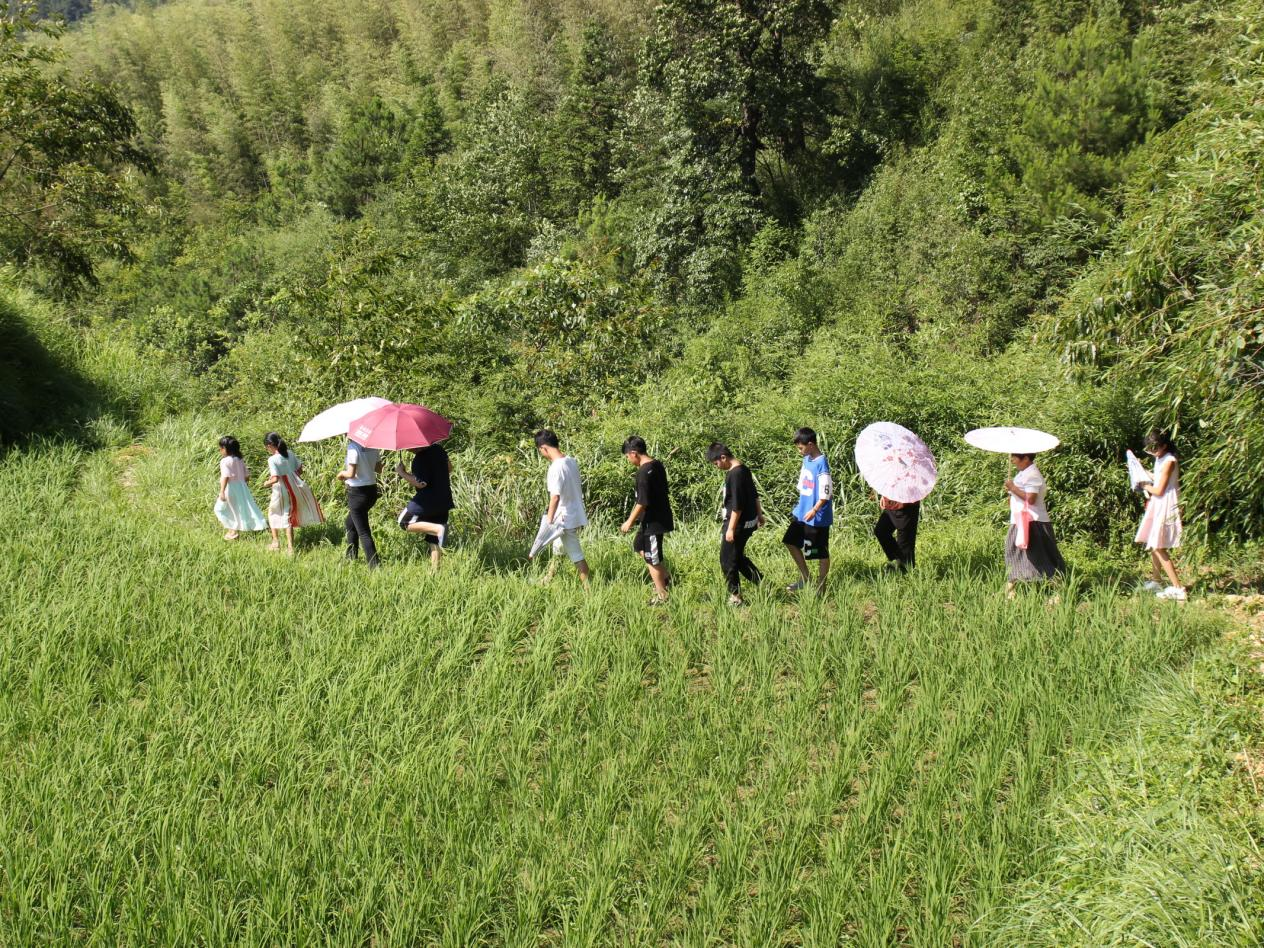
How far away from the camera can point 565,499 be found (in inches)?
259

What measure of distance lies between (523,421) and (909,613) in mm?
6200

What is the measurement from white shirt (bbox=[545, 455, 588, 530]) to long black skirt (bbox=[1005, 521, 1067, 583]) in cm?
318

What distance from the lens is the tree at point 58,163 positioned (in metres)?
12.2

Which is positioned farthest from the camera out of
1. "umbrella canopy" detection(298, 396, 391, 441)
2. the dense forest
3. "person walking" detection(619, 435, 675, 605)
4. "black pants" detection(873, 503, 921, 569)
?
the dense forest

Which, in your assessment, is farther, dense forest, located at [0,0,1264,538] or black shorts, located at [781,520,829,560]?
dense forest, located at [0,0,1264,538]

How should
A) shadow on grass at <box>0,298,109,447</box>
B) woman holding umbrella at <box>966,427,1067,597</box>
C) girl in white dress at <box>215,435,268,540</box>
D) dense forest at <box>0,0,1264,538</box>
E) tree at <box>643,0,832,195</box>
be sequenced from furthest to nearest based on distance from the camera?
tree at <box>643,0,832,195</box>, shadow on grass at <box>0,298,109,447</box>, girl in white dress at <box>215,435,268,540</box>, dense forest at <box>0,0,1264,538</box>, woman holding umbrella at <box>966,427,1067,597</box>

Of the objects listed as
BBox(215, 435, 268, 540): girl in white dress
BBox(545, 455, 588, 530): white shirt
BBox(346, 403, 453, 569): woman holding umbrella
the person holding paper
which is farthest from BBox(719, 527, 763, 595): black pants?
BBox(215, 435, 268, 540): girl in white dress

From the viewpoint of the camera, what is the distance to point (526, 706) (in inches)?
201

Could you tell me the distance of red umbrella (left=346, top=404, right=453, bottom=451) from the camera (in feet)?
21.8

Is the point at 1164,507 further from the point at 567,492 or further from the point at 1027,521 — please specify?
the point at 567,492

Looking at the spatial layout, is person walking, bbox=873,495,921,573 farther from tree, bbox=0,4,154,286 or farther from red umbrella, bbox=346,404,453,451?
tree, bbox=0,4,154,286

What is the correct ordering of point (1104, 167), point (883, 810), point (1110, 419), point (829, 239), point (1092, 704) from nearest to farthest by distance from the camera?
point (883, 810) → point (1092, 704) → point (1110, 419) → point (1104, 167) → point (829, 239)

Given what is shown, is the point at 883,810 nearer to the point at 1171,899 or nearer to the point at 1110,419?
the point at 1171,899

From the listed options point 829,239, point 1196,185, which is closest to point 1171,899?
point 1196,185
